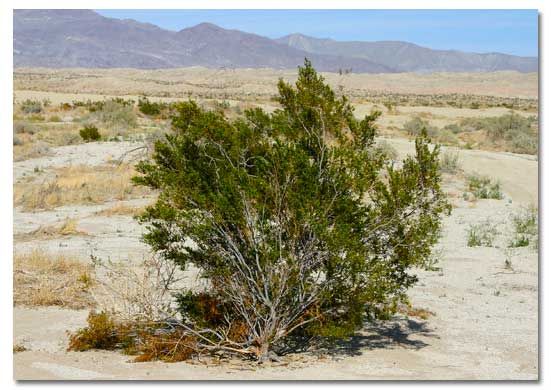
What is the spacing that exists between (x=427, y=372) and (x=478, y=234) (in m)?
8.98

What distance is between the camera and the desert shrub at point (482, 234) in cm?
1521

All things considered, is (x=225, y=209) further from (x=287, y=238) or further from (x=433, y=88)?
(x=433, y=88)

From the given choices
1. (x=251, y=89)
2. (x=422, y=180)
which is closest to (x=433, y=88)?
(x=251, y=89)

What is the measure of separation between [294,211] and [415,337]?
2.84 metres

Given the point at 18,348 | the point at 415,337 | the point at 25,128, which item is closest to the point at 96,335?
the point at 18,348

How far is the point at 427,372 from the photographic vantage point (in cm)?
776

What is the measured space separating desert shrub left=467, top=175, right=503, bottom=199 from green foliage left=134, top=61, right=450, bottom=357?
14.0 meters

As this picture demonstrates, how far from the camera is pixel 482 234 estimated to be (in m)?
16.2

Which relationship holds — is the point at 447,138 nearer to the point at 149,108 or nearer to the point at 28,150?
the point at 149,108

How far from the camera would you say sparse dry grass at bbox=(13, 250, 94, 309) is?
1080cm

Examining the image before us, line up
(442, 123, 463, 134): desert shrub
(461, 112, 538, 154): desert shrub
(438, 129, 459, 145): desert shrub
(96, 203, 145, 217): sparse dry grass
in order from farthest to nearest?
(442, 123, 463, 134): desert shrub → (438, 129, 459, 145): desert shrub → (461, 112, 538, 154): desert shrub → (96, 203, 145, 217): sparse dry grass

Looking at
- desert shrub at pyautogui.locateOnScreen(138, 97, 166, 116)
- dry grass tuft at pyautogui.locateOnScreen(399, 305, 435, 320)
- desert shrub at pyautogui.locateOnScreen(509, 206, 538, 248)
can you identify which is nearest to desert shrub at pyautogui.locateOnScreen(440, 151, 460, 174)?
desert shrub at pyautogui.locateOnScreen(509, 206, 538, 248)

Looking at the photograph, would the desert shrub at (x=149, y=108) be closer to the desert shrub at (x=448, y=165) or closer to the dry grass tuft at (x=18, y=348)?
the desert shrub at (x=448, y=165)

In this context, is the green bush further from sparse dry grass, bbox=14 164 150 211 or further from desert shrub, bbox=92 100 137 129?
sparse dry grass, bbox=14 164 150 211
